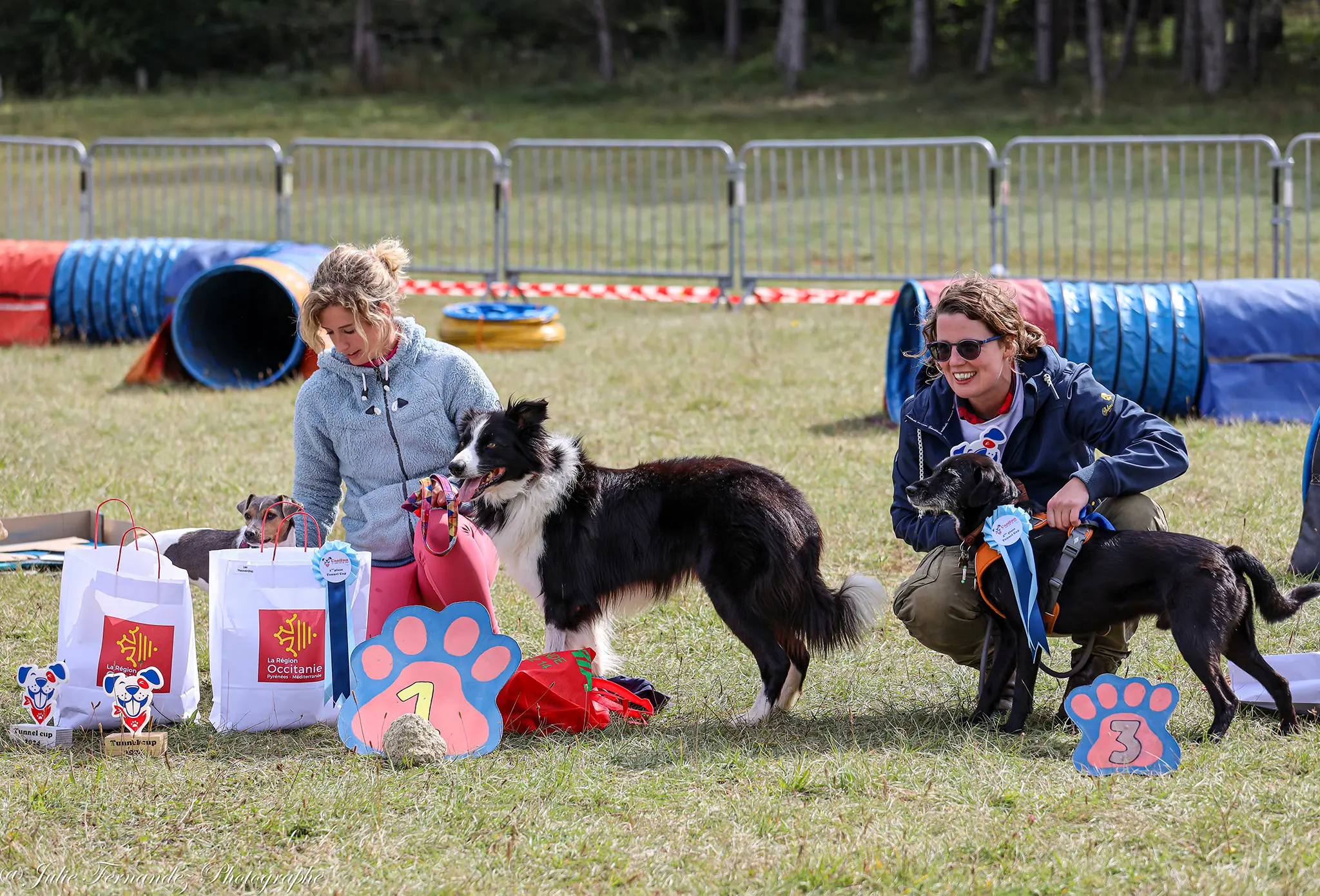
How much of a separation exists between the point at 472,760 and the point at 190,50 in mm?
42627

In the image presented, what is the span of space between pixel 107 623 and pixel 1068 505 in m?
2.84

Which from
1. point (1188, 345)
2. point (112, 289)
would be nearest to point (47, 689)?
point (1188, 345)

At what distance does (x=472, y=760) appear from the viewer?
153 inches

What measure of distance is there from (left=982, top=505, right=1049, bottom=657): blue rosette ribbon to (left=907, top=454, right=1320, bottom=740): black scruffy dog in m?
0.08

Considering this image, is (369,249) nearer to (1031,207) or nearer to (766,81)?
(1031,207)

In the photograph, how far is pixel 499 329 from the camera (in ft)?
39.2

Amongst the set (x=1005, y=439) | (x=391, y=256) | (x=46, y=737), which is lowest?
(x=46, y=737)

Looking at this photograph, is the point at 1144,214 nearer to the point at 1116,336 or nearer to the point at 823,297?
the point at 823,297

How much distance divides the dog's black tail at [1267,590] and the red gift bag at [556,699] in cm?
182

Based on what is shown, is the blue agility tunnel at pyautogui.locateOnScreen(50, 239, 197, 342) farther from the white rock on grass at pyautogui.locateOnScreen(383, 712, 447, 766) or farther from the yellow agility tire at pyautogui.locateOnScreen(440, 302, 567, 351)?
the white rock on grass at pyautogui.locateOnScreen(383, 712, 447, 766)

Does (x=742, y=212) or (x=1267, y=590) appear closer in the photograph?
(x=1267, y=590)

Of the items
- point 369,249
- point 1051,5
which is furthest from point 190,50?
point 369,249

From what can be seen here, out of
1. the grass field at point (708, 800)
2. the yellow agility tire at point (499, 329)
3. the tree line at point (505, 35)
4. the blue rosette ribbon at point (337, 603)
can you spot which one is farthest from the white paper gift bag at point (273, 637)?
the tree line at point (505, 35)

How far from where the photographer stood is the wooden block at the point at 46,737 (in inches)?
160
